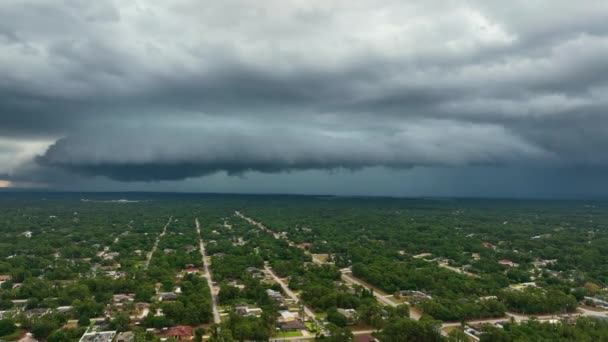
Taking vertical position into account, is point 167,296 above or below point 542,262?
above

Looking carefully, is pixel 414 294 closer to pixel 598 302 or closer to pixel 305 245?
pixel 598 302

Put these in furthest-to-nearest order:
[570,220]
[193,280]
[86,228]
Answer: [570,220] < [86,228] < [193,280]

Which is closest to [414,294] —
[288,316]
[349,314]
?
[349,314]

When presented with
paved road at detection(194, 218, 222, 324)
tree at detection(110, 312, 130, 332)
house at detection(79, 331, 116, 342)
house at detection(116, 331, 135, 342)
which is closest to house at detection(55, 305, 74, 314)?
tree at detection(110, 312, 130, 332)

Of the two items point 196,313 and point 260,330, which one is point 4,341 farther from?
point 260,330

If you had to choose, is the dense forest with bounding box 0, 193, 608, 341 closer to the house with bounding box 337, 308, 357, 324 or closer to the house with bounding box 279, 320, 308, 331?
the house with bounding box 337, 308, 357, 324

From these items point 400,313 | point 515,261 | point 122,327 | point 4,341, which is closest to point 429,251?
point 515,261

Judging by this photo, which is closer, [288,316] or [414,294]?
[288,316]

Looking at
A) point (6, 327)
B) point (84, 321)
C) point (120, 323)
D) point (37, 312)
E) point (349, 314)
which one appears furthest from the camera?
point (349, 314)
